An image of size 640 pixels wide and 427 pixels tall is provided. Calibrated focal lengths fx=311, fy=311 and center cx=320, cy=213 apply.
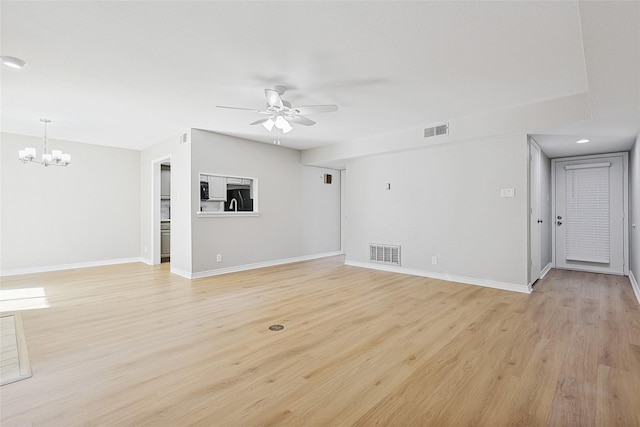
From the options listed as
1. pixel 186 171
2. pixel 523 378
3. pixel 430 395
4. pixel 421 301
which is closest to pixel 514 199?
pixel 421 301

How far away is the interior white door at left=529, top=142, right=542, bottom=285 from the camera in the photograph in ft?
14.9

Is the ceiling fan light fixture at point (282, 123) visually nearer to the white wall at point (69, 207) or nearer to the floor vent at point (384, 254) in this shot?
the floor vent at point (384, 254)

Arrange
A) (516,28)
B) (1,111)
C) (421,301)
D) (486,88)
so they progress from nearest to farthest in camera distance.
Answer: (516,28), (486,88), (421,301), (1,111)

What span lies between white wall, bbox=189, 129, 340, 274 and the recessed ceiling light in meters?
2.52

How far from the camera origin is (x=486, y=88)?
3541 mm

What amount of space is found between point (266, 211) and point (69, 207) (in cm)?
394

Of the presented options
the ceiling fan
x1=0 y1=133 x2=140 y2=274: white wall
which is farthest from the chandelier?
the ceiling fan

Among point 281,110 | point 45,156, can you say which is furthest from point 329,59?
point 45,156

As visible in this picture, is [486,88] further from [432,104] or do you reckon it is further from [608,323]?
[608,323]

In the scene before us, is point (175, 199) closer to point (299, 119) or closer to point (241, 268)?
point (241, 268)

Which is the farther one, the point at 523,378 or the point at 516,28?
the point at 516,28

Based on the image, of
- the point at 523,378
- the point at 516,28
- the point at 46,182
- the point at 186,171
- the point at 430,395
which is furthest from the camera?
the point at 46,182

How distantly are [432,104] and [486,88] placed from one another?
0.68 metres

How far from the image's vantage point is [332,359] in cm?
241
